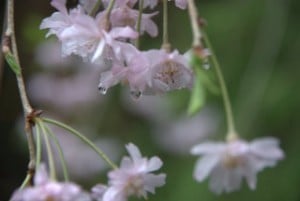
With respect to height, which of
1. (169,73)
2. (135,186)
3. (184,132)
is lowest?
(184,132)

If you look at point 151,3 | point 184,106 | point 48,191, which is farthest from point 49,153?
point 184,106

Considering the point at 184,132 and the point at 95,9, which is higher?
the point at 95,9

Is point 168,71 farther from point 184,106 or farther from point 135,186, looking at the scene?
point 184,106

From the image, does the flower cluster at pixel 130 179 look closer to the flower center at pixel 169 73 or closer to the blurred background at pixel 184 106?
the flower center at pixel 169 73

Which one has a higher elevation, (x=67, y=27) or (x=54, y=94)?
(x=67, y=27)

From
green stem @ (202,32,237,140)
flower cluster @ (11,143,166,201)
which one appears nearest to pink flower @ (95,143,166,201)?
flower cluster @ (11,143,166,201)

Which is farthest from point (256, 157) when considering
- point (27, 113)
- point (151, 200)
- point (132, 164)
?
point (151, 200)

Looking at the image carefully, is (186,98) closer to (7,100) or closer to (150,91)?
(7,100)
